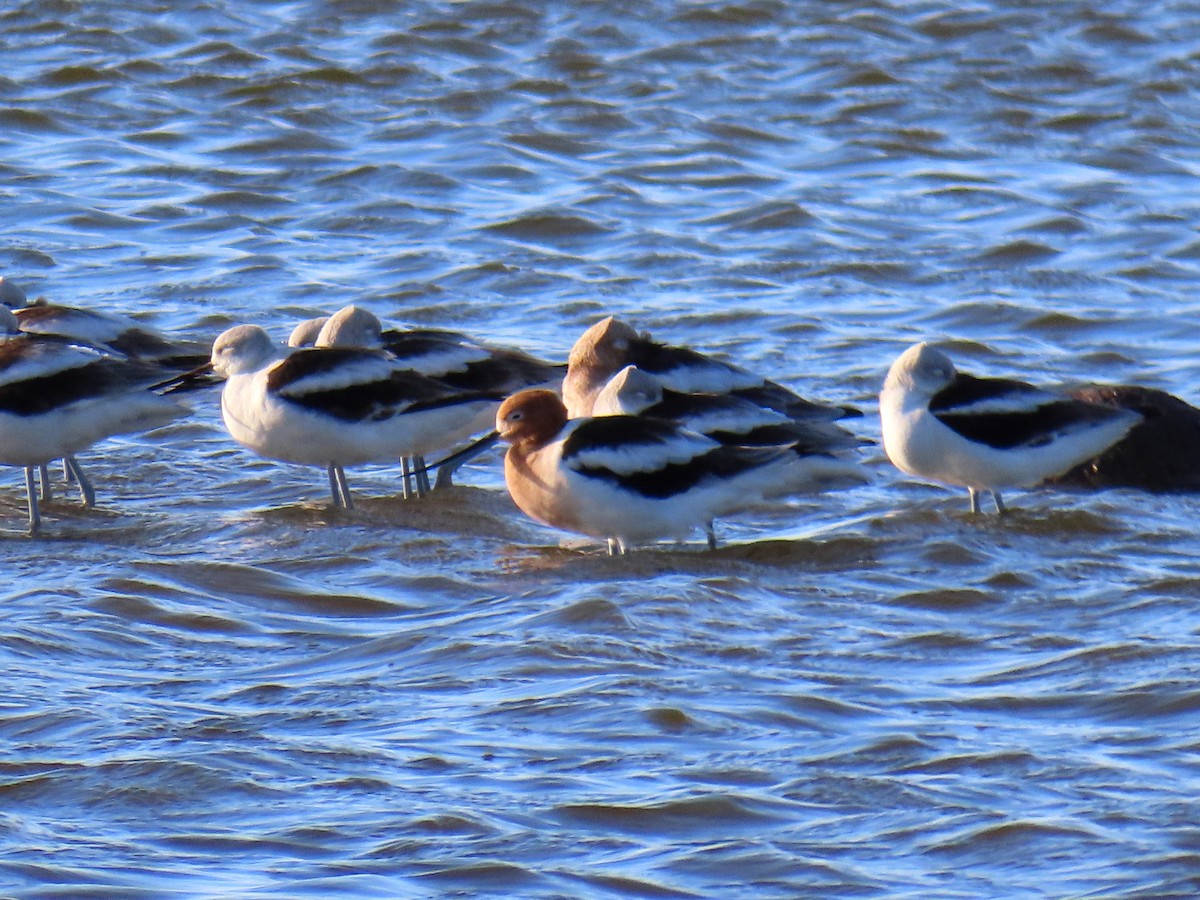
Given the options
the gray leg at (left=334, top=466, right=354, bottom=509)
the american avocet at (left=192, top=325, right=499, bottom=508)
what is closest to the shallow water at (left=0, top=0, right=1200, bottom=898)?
the gray leg at (left=334, top=466, right=354, bottom=509)

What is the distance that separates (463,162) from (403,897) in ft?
38.3

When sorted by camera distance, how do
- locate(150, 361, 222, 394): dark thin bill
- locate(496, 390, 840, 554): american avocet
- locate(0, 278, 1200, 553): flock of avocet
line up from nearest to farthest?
locate(496, 390, 840, 554): american avocet → locate(0, 278, 1200, 553): flock of avocet → locate(150, 361, 222, 394): dark thin bill

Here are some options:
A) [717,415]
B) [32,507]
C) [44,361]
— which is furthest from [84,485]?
[717,415]

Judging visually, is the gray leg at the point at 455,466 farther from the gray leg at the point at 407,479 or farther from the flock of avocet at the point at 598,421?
the gray leg at the point at 407,479

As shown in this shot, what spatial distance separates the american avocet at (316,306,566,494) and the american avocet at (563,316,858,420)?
25cm

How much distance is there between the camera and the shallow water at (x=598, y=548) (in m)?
5.50

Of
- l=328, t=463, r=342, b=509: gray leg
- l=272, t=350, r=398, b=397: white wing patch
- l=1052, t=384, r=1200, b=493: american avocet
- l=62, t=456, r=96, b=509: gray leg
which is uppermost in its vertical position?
l=272, t=350, r=398, b=397: white wing patch

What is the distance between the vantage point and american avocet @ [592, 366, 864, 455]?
8992 millimetres

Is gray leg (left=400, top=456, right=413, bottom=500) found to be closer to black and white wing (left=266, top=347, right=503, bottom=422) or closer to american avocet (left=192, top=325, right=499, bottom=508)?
american avocet (left=192, top=325, right=499, bottom=508)

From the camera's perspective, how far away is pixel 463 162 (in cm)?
1625

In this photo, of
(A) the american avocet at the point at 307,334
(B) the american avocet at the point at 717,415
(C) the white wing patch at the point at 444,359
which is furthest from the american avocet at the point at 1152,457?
(A) the american avocet at the point at 307,334

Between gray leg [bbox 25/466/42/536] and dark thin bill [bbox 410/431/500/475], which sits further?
dark thin bill [bbox 410/431/500/475]

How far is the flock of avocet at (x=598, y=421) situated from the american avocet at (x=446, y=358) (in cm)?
1

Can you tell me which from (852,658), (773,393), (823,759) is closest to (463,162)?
(773,393)
